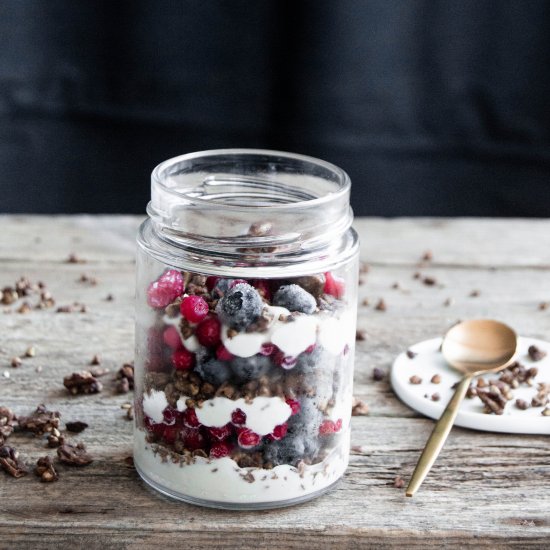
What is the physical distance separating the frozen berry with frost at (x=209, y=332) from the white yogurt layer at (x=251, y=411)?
0.05m

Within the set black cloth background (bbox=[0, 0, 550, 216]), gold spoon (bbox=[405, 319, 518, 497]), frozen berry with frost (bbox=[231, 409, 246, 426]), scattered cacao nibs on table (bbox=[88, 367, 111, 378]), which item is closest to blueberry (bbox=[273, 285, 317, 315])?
frozen berry with frost (bbox=[231, 409, 246, 426])

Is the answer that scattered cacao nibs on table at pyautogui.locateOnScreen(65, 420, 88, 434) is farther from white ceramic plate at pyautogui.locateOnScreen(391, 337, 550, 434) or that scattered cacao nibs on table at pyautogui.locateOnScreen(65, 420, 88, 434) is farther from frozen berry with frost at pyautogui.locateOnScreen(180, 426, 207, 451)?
white ceramic plate at pyautogui.locateOnScreen(391, 337, 550, 434)

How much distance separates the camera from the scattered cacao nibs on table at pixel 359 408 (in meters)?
1.21

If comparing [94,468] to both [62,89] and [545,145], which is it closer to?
[62,89]

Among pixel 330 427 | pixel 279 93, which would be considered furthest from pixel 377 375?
pixel 279 93

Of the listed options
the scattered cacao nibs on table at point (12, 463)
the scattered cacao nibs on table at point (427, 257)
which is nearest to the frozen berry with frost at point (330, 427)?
the scattered cacao nibs on table at point (12, 463)

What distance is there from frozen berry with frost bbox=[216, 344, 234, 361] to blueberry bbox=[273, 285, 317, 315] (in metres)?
0.06

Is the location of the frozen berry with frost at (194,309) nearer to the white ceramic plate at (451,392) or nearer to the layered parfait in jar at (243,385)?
the layered parfait in jar at (243,385)

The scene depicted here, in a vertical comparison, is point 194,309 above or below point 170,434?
above

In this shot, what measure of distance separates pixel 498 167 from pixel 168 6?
0.97m

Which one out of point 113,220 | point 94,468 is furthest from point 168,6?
point 94,468

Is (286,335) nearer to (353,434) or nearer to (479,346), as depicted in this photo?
(353,434)

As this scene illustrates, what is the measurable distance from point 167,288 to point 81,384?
0.32 metres

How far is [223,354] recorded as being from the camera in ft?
3.03
